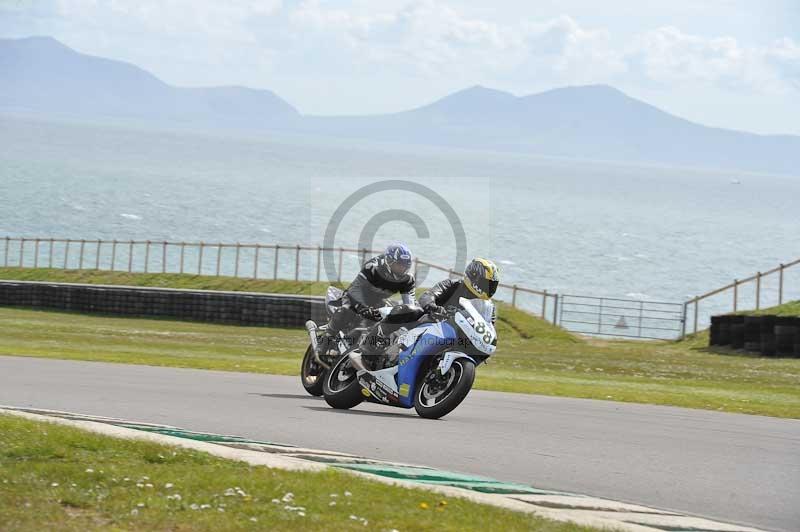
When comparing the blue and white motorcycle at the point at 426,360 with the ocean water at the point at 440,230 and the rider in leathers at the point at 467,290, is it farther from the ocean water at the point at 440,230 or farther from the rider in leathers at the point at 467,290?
the ocean water at the point at 440,230

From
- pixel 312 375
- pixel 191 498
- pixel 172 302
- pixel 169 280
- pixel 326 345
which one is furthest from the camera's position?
pixel 169 280

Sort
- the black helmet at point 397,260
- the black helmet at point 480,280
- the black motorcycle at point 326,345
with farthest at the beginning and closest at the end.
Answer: the black motorcycle at point 326,345 → the black helmet at point 397,260 → the black helmet at point 480,280

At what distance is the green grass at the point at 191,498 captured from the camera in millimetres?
6758

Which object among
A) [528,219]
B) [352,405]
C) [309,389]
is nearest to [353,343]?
[352,405]

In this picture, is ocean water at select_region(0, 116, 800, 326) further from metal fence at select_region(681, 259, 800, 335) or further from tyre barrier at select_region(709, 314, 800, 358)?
tyre barrier at select_region(709, 314, 800, 358)

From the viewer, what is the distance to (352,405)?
13297 mm

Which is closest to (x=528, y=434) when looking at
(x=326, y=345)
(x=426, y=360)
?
(x=426, y=360)

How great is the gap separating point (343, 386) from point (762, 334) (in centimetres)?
1896

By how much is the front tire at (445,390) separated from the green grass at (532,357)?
5688 millimetres

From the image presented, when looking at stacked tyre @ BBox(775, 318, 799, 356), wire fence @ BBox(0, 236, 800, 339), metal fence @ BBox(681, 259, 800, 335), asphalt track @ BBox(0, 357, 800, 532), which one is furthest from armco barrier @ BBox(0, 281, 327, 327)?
metal fence @ BBox(681, 259, 800, 335)

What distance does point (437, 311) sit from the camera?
39.8ft

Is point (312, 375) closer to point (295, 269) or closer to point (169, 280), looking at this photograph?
point (169, 280)

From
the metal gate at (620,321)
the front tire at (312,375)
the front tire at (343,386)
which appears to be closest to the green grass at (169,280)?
the metal gate at (620,321)

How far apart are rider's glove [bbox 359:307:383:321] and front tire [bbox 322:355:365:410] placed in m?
0.53
